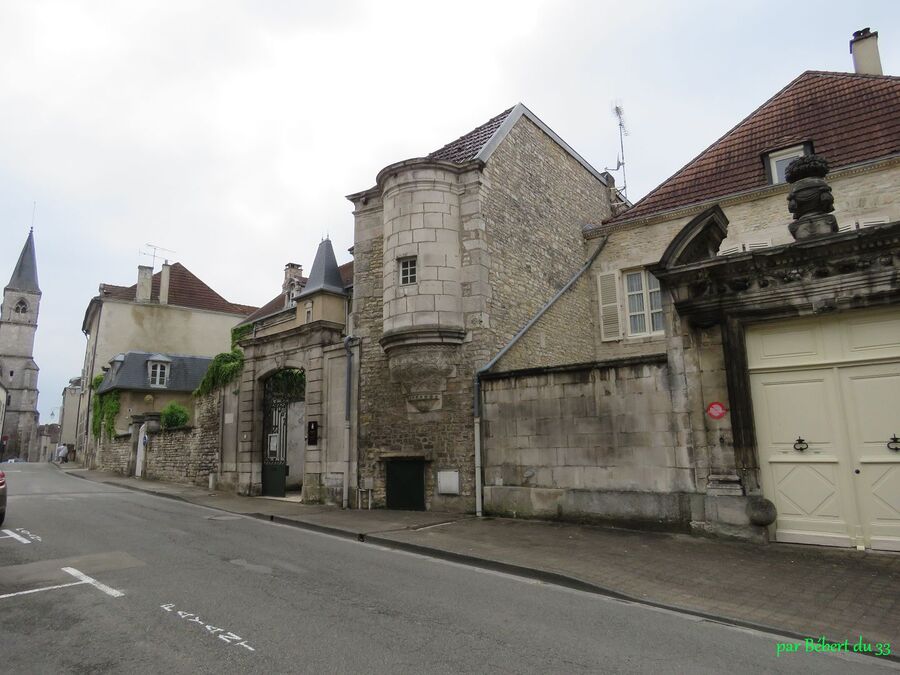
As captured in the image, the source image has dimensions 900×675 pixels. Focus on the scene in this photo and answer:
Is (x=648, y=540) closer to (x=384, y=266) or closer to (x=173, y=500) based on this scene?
(x=384, y=266)

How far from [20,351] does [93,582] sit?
76.6 m

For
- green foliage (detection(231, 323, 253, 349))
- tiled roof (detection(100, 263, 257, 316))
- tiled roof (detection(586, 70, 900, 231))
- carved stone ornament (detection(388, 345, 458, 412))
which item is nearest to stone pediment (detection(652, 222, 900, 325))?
carved stone ornament (detection(388, 345, 458, 412))

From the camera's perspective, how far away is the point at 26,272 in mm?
66938

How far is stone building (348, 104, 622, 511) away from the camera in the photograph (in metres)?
11.5

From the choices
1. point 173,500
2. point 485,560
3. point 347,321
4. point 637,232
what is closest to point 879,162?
point 637,232

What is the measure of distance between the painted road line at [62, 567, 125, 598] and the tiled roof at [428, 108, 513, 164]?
10.2m

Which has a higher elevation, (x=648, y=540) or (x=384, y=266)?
(x=384, y=266)

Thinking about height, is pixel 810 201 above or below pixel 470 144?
A: below

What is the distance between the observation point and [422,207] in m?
12.2

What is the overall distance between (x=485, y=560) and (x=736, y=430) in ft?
12.5

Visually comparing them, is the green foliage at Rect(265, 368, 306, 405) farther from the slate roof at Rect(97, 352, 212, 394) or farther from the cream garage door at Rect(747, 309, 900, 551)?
the slate roof at Rect(97, 352, 212, 394)

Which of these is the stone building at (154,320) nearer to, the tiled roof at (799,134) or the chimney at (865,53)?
the tiled roof at (799,134)

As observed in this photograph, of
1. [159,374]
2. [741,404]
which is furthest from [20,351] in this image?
[741,404]

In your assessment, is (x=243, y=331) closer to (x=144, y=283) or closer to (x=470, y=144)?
(x=144, y=283)
